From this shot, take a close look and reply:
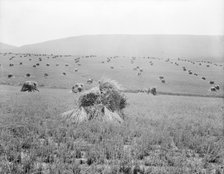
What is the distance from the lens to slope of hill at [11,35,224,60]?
111 meters

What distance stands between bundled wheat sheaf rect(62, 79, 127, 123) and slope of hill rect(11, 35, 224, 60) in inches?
3622

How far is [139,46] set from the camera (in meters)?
123

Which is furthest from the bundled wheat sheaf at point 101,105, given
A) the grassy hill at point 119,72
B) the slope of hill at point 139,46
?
the slope of hill at point 139,46

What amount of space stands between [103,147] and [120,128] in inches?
102

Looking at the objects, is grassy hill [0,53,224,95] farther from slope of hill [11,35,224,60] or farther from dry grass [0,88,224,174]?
slope of hill [11,35,224,60]

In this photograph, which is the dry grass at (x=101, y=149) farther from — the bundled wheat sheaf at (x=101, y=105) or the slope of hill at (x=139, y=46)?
the slope of hill at (x=139, y=46)

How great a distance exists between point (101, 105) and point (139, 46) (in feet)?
369

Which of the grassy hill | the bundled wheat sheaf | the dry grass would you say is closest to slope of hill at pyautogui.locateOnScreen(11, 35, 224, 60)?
the grassy hill

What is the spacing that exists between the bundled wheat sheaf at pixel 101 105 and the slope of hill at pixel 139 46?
92.0 m

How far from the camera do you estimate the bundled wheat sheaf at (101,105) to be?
12.4 metres

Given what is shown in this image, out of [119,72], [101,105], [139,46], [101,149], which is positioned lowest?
[119,72]

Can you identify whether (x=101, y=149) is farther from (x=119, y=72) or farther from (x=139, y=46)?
(x=139, y=46)

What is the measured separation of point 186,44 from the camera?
131375 millimetres

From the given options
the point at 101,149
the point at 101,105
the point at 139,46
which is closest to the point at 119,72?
the point at 101,105
